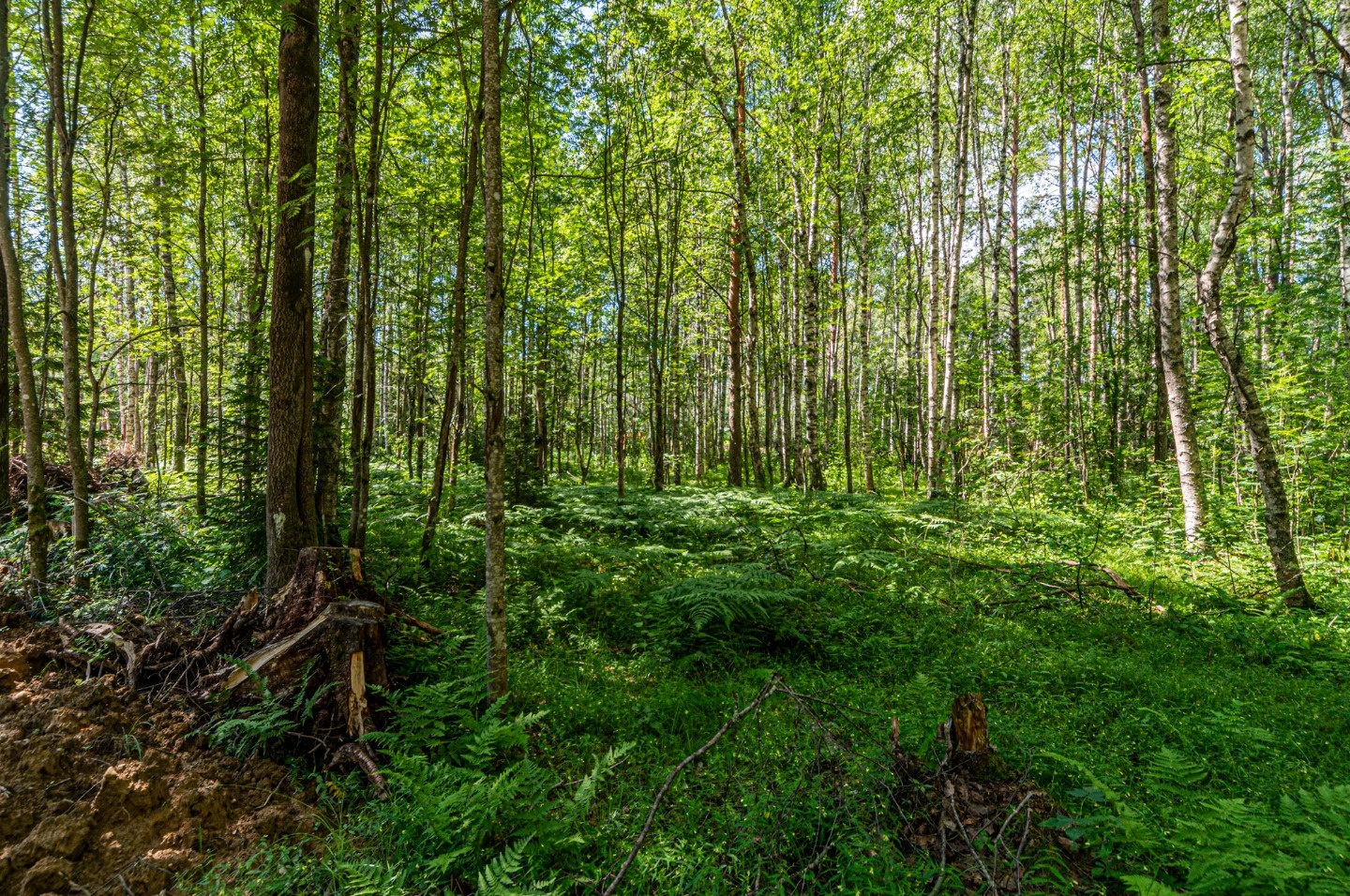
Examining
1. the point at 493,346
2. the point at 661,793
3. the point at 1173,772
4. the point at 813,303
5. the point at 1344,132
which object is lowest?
the point at 1173,772

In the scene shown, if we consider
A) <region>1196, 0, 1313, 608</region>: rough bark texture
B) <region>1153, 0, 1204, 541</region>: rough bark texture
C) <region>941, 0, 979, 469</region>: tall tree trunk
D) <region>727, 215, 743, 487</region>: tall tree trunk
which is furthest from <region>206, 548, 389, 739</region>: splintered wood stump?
<region>941, 0, 979, 469</region>: tall tree trunk

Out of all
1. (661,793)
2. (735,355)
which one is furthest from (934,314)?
(661,793)

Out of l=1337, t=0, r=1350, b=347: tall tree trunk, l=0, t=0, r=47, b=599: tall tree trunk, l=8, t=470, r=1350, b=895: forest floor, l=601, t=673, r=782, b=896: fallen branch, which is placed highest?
l=1337, t=0, r=1350, b=347: tall tree trunk

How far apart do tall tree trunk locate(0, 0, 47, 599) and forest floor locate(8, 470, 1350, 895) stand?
0.64m

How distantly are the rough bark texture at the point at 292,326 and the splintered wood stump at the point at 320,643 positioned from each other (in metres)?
0.92

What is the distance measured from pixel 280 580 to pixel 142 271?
1062cm

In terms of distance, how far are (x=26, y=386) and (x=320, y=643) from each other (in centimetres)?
429

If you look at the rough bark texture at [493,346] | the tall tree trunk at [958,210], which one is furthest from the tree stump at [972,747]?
the tall tree trunk at [958,210]

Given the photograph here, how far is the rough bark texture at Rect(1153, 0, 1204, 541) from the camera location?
8.20 m

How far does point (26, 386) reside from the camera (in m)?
5.36

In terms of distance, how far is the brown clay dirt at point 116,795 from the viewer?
2.62 metres

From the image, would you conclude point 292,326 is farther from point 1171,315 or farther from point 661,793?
point 1171,315

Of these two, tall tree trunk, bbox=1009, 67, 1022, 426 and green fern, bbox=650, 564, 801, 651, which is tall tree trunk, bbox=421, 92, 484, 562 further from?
tall tree trunk, bbox=1009, 67, 1022, 426

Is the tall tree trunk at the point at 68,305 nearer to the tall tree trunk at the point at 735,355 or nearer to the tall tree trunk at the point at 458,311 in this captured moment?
the tall tree trunk at the point at 458,311
